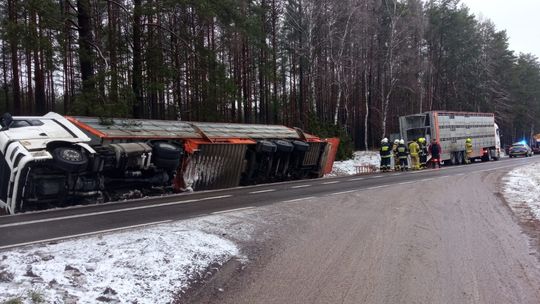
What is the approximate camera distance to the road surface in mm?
4602

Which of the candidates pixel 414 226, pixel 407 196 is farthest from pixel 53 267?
pixel 407 196

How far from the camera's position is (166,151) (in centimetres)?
1175

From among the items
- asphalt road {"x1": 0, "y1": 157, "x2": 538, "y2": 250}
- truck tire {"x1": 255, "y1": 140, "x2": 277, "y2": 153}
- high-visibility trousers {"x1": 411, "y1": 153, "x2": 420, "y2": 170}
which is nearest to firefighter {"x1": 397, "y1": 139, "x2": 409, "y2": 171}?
high-visibility trousers {"x1": 411, "y1": 153, "x2": 420, "y2": 170}

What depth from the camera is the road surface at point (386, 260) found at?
15.1 ft

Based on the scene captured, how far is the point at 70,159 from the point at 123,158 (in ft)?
4.99

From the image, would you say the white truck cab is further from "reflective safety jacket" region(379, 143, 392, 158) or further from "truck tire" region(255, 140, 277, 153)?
"reflective safety jacket" region(379, 143, 392, 158)

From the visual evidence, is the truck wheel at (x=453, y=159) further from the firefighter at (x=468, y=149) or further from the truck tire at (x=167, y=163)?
the truck tire at (x=167, y=163)

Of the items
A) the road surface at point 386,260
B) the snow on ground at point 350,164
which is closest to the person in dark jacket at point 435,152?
the snow on ground at point 350,164

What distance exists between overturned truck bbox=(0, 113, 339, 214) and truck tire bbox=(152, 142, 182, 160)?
27 millimetres

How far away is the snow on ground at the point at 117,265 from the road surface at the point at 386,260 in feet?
1.24

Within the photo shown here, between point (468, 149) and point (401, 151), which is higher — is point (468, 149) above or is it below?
below

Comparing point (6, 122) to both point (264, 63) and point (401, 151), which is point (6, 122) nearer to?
point (401, 151)

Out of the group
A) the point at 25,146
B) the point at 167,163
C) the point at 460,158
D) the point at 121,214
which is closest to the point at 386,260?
the point at 121,214

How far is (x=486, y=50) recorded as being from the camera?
55312 millimetres
